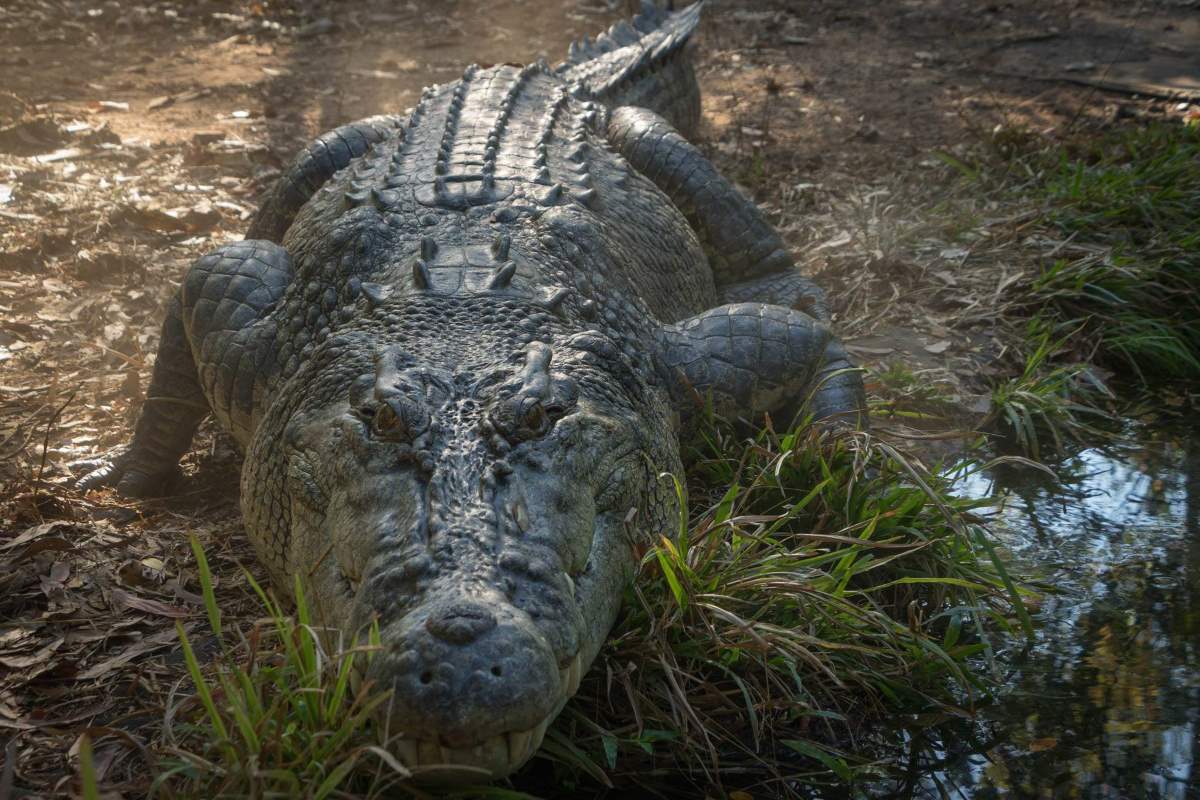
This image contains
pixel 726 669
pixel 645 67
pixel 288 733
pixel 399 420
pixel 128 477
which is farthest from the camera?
pixel 645 67

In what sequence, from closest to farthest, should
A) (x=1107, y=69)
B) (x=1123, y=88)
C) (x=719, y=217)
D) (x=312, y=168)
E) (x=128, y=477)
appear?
(x=128, y=477), (x=312, y=168), (x=719, y=217), (x=1123, y=88), (x=1107, y=69)

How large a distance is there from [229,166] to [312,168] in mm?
1978

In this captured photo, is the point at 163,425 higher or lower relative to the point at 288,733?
lower

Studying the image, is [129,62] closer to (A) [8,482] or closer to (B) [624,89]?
(B) [624,89]

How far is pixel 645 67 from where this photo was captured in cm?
602

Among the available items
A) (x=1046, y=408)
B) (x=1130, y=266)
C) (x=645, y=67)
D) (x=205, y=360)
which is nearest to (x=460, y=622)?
(x=205, y=360)

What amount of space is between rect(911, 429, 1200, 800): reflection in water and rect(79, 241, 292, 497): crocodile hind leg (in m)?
2.51

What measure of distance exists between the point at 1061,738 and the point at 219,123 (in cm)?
640

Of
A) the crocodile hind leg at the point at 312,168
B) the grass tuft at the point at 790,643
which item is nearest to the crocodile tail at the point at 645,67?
the crocodile hind leg at the point at 312,168

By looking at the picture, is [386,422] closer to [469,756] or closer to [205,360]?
[469,756]

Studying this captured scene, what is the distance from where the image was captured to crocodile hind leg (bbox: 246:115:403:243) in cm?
480

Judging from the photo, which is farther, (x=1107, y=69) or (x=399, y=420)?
(x=1107, y=69)

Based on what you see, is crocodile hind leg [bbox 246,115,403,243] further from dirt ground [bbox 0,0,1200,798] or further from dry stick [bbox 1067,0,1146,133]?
dry stick [bbox 1067,0,1146,133]

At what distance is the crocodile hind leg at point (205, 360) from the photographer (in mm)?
3621
